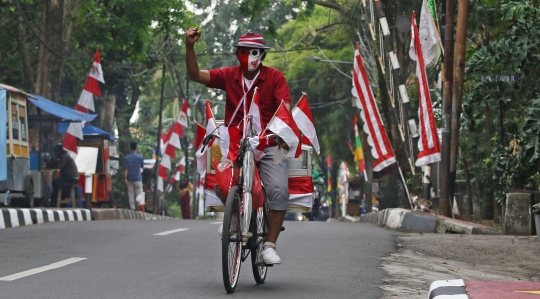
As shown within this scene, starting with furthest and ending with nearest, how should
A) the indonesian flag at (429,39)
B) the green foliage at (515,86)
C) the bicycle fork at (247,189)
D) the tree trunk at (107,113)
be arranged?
the tree trunk at (107,113), the indonesian flag at (429,39), the green foliage at (515,86), the bicycle fork at (247,189)

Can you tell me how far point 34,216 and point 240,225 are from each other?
10235 millimetres

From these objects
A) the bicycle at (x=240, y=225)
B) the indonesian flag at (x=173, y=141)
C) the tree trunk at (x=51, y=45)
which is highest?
the tree trunk at (x=51, y=45)

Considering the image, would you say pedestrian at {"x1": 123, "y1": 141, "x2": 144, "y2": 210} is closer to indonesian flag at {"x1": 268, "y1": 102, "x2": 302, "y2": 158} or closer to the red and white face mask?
the red and white face mask

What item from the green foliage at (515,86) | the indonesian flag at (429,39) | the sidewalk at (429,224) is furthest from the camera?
the indonesian flag at (429,39)

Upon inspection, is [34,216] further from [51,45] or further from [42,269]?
[42,269]

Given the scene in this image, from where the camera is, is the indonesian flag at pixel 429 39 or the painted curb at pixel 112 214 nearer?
the indonesian flag at pixel 429 39

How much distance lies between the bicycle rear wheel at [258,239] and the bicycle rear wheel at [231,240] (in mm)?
148

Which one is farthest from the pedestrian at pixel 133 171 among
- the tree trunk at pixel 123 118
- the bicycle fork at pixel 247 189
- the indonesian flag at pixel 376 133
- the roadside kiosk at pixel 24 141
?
the bicycle fork at pixel 247 189

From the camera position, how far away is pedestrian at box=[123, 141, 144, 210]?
2628 cm

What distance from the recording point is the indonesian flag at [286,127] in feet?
21.9

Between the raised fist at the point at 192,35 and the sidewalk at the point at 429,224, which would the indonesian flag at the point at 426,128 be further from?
the raised fist at the point at 192,35

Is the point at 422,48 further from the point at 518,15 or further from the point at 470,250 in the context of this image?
the point at 470,250

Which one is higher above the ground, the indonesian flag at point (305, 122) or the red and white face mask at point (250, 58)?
the red and white face mask at point (250, 58)

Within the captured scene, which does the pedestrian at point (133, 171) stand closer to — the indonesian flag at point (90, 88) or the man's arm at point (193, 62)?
the indonesian flag at point (90, 88)
